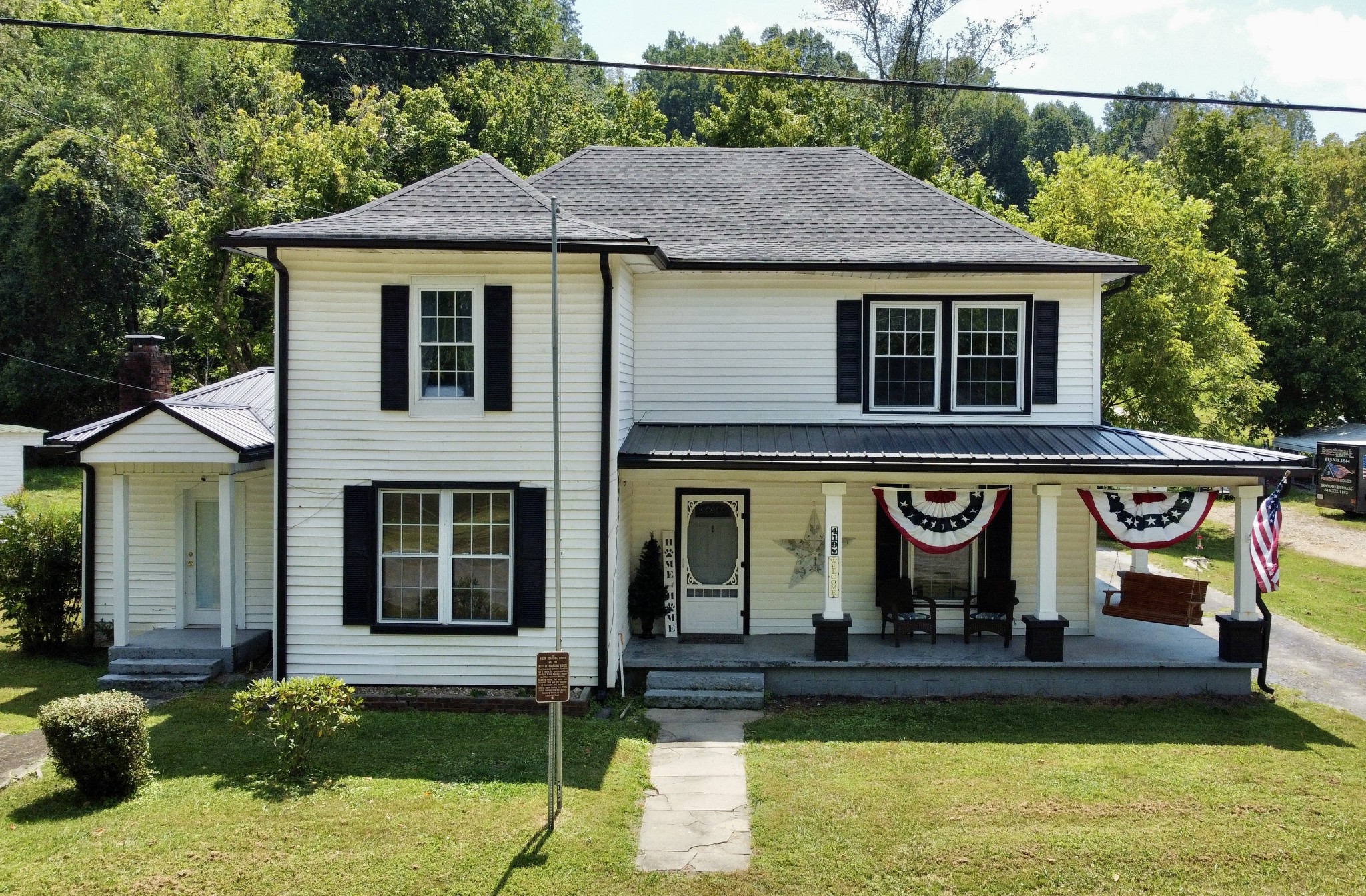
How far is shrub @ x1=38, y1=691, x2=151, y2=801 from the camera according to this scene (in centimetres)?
877

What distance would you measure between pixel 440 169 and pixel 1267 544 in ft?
85.1

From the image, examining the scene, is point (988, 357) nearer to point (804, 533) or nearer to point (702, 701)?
point (804, 533)

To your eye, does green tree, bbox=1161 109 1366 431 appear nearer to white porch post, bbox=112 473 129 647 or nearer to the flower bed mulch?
the flower bed mulch

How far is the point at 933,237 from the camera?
15.0 metres

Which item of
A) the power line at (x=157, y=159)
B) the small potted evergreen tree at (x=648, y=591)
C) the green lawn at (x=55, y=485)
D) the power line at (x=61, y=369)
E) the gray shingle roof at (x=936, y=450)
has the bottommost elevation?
the small potted evergreen tree at (x=648, y=591)

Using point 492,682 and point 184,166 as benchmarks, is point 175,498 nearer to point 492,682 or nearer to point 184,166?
point 492,682

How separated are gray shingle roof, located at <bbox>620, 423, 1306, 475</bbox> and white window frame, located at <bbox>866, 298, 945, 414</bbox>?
448mm

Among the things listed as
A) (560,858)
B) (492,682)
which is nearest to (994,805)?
(560,858)

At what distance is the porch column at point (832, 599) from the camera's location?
12953mm

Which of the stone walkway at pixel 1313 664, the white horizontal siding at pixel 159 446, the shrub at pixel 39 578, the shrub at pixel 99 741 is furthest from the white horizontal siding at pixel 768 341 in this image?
the shrub at pixel 39 578

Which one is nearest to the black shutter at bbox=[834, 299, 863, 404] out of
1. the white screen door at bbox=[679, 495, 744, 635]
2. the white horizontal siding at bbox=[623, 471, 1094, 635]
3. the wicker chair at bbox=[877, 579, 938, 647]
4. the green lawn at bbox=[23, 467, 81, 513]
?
the white horizontal siding at bbox=[623, 471, 1094, 635]

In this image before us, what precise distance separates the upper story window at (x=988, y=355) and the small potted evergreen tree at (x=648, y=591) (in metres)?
4.79

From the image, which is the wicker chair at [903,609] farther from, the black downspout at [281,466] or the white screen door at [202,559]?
the white screen door at [202,559]

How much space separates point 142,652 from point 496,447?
5.57 meters
